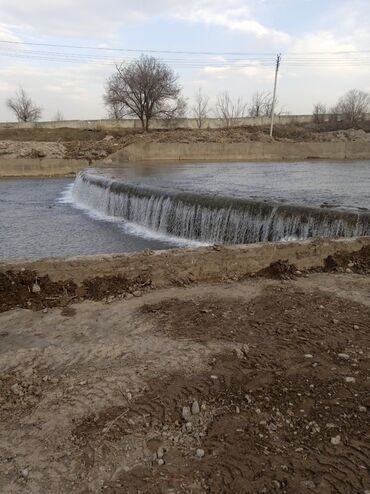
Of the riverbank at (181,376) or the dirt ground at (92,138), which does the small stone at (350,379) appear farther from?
the dirt ground at (92,138)

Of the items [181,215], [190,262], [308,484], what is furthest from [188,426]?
[181,215]

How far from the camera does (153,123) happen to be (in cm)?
5066

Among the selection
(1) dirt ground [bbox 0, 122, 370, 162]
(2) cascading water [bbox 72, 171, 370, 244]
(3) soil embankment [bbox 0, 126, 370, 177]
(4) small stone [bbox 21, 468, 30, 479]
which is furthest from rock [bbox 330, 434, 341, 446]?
(1) dirt ground [bbox 0, 122, 370, 162]

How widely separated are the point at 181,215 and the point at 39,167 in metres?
20.4

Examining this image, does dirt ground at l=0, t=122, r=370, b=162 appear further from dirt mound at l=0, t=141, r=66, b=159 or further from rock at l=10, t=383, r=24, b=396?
rock at l=10, t=383, r=24, b=396

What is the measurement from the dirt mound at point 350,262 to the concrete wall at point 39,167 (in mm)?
26167

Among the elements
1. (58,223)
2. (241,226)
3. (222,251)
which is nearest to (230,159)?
(58,223)

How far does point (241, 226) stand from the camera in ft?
34.3

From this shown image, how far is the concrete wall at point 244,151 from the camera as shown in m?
33.1

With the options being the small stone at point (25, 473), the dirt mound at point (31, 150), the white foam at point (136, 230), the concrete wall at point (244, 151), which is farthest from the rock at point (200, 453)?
the concrete wall at point (244, 151)

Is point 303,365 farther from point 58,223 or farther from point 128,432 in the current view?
point 58,223

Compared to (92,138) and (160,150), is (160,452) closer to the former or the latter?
(160,150)

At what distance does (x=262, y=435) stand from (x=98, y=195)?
15000 millimetres

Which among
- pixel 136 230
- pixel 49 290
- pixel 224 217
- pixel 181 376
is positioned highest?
pixel 181 376
